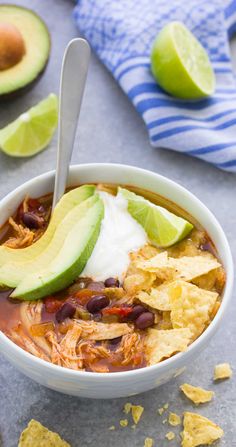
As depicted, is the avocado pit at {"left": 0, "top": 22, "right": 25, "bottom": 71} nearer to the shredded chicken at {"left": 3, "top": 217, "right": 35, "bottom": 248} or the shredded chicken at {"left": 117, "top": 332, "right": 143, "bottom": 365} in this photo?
the shredded chicken at {"left": 3, "top": 217, "right": 35, "bottom": 248}

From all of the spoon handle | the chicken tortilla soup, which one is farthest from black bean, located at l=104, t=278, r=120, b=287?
the spoon handle

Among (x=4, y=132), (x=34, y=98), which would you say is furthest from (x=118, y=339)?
(x=34, y=98)

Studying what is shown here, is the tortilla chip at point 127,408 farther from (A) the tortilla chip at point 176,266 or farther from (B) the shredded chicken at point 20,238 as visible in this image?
(B) the shredded chicken at point 20,238

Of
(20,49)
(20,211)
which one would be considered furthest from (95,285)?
(20,49)

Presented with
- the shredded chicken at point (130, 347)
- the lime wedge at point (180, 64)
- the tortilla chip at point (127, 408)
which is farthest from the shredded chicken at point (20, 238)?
the lime wedge at point (180, 64)

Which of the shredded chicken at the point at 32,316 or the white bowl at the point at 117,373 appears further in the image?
the shredded chicken at the point at 32,316

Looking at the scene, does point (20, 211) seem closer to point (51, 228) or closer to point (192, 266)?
point (51, 228)
